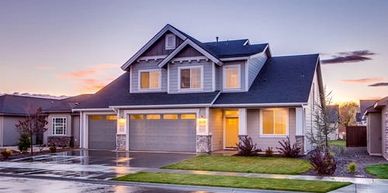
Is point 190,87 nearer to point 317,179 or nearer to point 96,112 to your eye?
point 96,112

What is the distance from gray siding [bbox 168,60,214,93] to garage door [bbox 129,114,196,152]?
214 centimetres

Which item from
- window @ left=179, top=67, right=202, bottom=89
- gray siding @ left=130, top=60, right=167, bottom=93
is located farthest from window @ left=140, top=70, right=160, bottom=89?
window @ left=179, top=67, right=202, bottom=89

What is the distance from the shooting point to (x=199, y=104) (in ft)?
84.3

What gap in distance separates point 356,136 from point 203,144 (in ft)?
41.6

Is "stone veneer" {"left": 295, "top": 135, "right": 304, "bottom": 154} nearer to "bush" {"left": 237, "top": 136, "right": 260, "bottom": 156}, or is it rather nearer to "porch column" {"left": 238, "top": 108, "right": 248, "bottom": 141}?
"bush" {"left": 237, "top": 136, "right": 260, "bottom": 156}

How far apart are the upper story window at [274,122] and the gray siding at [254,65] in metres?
2.56

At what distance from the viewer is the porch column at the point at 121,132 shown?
28672 mm

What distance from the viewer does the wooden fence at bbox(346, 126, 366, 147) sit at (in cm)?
3117

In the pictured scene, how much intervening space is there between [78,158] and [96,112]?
7176 mm

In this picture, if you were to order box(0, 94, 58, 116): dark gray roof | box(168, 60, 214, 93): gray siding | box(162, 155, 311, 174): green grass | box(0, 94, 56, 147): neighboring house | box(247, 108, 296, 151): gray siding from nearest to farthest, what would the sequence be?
box(162, 155, 311, 174): green grass → box(247, 108, 296, 151): gray siding → box(168, 60, 214, 93): gray siding → box(0, 94, 56, 147): neighboring house → box(0, 94, 58, 116): dark gray roof

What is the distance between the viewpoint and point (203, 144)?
2598cm

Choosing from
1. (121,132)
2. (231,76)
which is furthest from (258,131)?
(121,132)

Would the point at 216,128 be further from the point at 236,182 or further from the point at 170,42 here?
the point at 236,182

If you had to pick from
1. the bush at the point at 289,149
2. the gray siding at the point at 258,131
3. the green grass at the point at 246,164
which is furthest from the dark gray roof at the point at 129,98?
the bush at the point at 289,149
